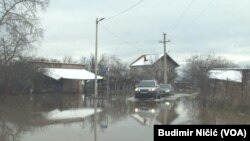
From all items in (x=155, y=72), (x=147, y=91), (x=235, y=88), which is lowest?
(x=147, y=91)

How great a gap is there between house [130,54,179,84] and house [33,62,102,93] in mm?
15493

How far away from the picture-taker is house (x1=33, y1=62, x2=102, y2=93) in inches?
2312

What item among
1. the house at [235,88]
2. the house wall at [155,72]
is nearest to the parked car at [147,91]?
the house at [235,88]

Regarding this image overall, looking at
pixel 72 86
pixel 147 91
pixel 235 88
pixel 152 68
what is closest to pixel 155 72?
pixel 152 68

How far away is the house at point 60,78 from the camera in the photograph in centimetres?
5872

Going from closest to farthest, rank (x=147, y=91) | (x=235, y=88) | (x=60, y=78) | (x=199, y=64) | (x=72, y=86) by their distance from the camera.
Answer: (x=235, y=88)
(x=147, y=91)
(x=60, y=78)
(x=72, y=86)
(x=199, y=64)

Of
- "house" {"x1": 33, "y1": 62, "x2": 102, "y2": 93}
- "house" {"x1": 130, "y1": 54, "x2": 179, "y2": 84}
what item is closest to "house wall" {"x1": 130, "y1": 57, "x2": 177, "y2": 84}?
"house" {"x1": 130, "y1": 54, "x2": 179, "y2": 84}

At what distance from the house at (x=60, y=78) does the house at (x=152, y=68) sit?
15493 mm

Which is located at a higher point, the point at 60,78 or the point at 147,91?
the point at 60,78

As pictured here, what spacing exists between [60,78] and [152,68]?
1652 inches

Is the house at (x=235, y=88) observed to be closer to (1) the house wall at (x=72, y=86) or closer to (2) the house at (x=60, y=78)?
(2) the house at (x=60, y=78)

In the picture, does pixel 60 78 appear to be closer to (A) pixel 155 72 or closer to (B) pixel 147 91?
(B) pixel 147 91

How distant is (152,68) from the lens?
98500 millimetres

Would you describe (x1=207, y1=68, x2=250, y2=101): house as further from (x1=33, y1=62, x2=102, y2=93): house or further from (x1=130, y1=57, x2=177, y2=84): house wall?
(x1=130, y1=57, x2=177, y2=84): house wall
